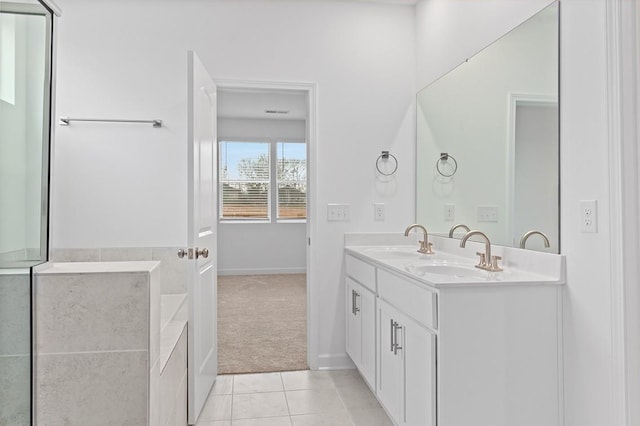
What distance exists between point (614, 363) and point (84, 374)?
1.80 meters

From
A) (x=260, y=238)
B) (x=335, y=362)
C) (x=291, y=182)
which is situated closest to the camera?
(x=335, y=362)

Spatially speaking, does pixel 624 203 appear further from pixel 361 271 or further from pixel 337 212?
pixel 337 212

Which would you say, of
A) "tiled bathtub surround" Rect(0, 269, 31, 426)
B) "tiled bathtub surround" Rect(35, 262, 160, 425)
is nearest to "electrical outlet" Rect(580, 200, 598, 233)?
"tiled bathtub surround" Rect(35, 262, 160, 425)

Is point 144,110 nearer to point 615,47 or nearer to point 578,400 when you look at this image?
point 615,47

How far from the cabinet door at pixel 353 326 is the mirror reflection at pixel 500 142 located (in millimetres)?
710

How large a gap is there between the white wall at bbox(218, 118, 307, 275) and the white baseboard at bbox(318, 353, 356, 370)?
13.4 ft

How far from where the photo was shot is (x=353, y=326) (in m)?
2.94

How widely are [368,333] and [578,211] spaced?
1.35m

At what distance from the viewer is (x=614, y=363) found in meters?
1.50

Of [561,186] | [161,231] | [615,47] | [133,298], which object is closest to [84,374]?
[133,298]

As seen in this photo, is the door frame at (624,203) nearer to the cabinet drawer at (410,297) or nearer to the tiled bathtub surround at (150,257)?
the cabinet drawer at (410,297)

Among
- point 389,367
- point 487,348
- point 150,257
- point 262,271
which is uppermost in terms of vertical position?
point 150,257

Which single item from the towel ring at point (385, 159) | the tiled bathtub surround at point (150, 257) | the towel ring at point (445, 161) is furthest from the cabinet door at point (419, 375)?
the tiled bathtub surround at point (150, 257)

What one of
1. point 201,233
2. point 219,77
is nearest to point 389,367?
point 201,233
